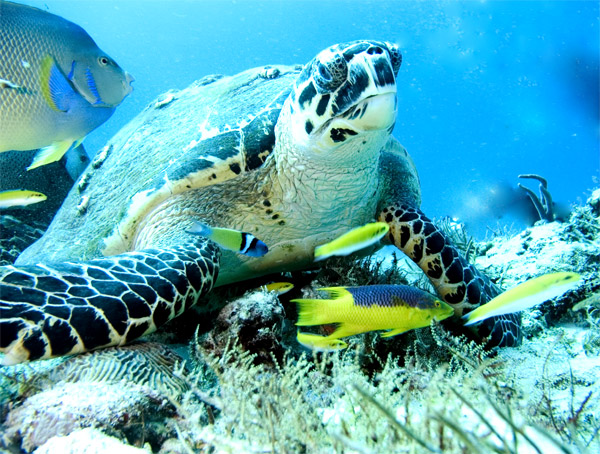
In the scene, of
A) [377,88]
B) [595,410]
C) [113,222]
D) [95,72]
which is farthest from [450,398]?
[113,222]

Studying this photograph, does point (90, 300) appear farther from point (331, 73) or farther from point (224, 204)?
point (331, 73)

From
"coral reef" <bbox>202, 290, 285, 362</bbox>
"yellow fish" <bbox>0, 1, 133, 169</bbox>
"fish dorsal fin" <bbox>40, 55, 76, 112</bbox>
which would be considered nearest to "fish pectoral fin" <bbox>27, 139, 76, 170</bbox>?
"yellow fish" <bbox>0, 1, 133, 169</bbox>

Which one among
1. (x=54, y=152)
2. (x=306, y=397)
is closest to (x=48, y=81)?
(x=54, y=152)

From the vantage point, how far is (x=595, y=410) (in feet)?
4.32

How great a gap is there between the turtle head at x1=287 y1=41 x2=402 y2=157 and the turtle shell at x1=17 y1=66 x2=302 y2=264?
0.75m

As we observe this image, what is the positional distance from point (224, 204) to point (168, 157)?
0.72 m

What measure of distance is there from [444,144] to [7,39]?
6667 centimetres

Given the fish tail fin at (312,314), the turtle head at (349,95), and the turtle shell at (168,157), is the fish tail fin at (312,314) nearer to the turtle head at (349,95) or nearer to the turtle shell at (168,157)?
the turtle head at (349,95)

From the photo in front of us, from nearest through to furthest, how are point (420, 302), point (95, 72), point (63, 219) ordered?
point (420, 302)
point (95, 72)
point (63, 219)

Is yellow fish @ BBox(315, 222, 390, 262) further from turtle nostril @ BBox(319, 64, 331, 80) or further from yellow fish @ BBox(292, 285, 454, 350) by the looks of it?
turtle nostril @ BBox(319, 64, 331, 80)

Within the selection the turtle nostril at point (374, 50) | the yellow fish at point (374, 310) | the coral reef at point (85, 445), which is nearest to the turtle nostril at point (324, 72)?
the turtle nostril at point (374, 50)

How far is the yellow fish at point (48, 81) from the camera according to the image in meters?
1.53

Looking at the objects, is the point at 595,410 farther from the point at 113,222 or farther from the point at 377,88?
the point at 113,222

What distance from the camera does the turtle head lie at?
1.90 meters
